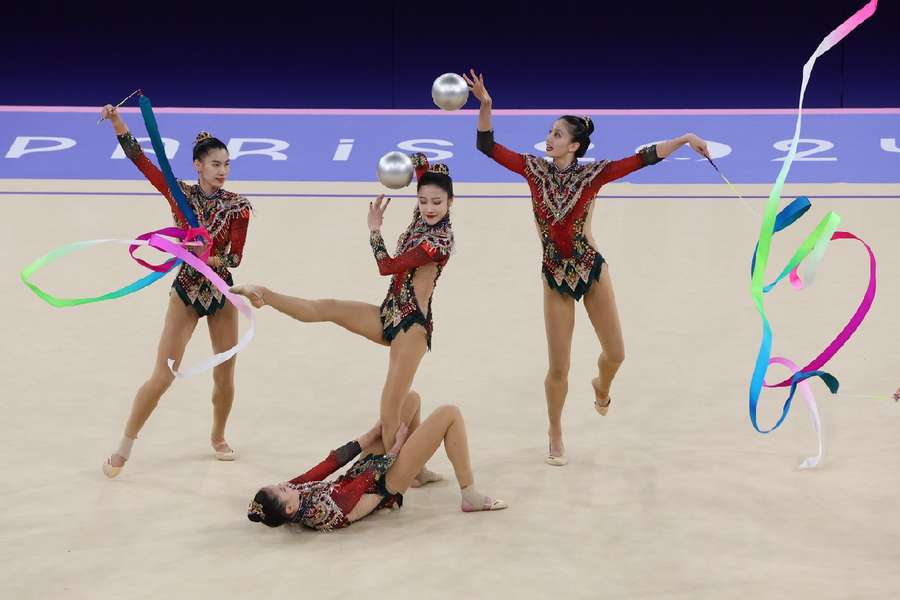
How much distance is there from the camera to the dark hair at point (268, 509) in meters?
5.27

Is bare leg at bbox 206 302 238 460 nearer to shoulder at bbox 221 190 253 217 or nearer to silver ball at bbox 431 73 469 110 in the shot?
shoulder at bbox 221 190 253 217

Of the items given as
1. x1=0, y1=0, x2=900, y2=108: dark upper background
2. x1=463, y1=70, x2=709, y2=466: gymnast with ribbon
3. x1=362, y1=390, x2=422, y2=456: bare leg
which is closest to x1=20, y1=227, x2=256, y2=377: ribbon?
x1=362, y1=390, x2=422, y2=456: bare leg

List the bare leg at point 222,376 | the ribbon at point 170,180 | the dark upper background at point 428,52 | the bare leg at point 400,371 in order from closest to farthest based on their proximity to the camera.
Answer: the bare leg at point 400,371, the ribbon at point 170,180, the bare leg at point 222,376, the dark upper background at point 428,52

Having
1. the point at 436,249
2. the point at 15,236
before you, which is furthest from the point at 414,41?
the point at 436,249

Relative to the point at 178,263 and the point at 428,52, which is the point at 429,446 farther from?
the point at 428,52

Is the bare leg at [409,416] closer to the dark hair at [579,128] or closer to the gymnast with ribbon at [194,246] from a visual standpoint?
the gymnast with ribbon at [194,246]

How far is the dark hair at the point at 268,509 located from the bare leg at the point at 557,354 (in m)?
1.49

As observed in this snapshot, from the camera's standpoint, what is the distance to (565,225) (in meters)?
6.10

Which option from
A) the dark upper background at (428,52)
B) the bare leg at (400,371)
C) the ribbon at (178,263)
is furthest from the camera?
the dark upper background at (428,52)

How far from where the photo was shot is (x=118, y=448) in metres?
6.08

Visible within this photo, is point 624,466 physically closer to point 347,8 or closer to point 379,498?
point 379,498

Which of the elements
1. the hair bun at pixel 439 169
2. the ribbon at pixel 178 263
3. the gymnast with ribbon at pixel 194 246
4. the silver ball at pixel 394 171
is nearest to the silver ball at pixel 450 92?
the hair bun at pixel 439 169

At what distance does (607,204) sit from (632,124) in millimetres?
1685

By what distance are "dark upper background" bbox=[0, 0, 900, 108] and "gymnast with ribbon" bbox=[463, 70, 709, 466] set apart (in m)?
7.20
